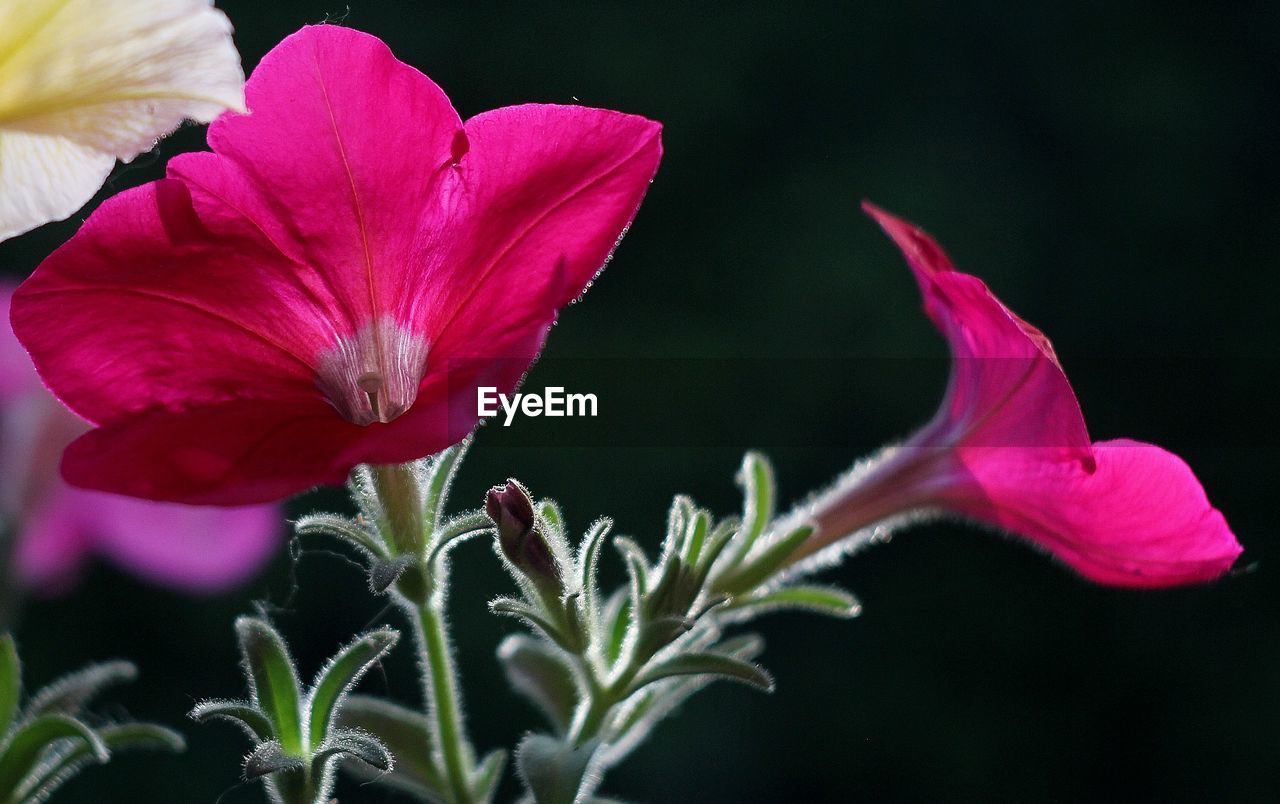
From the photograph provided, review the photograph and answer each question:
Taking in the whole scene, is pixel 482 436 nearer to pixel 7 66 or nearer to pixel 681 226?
pixel 7 66

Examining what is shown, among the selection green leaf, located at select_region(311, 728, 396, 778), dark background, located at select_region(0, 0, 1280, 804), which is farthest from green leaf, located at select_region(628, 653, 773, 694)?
dark background, located at select_region(0, 0, 1280, 804)

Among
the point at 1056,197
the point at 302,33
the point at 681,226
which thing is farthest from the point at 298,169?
the point at 1056,197

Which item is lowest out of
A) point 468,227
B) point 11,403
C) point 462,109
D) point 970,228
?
point 970,228

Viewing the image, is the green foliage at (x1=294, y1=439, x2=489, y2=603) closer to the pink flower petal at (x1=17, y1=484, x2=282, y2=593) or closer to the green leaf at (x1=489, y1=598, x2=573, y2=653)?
the green leaf at (x1=489, y1=598, x2=573, y2=653)

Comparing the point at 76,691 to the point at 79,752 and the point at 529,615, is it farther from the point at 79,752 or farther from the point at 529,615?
the point at 529,615

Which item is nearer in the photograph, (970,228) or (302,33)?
(302,33)

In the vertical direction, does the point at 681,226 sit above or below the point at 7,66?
below

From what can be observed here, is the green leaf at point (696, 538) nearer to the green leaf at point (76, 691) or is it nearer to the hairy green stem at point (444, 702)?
the hairy green stem at point (444, 702)
